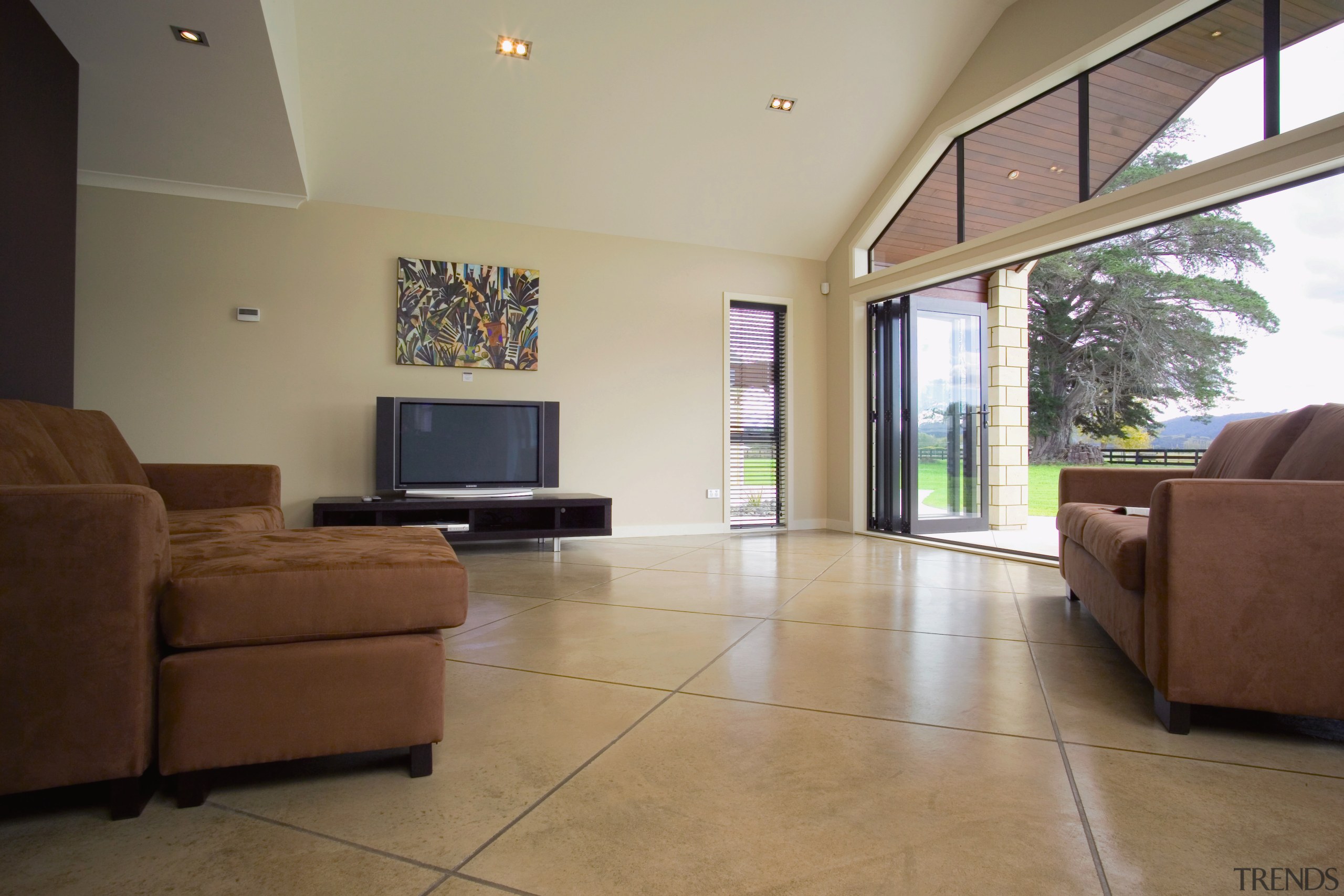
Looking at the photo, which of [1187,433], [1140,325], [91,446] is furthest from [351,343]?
[1140,325]

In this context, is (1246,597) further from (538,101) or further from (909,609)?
(538,101)

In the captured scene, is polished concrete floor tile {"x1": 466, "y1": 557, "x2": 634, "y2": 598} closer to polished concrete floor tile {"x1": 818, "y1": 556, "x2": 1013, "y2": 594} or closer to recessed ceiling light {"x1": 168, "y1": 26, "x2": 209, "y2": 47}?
polished concrete floor tile {"x1": 818, "y1": 556, "x2": 1013, "y2": 594}

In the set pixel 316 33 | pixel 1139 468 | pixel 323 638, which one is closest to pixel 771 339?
pixel 1139 468

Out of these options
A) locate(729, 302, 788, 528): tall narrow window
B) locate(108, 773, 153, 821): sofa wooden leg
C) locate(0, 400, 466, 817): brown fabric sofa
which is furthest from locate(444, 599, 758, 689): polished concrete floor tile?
locate(729, 302, 788, 528): tall narrow window

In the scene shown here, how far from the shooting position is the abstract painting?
497cm

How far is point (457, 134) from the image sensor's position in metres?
4.63

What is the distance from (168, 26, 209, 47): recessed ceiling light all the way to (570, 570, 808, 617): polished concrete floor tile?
2.96 metres

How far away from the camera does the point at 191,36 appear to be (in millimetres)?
2934

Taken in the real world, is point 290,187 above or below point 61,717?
above

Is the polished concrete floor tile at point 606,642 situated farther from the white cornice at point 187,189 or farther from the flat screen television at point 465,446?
the white cornice at point 187,189

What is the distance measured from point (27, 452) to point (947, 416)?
5.65 m

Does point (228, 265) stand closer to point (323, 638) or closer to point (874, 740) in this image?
point (323, 638)

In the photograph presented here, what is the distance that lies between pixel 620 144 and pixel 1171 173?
335 cm

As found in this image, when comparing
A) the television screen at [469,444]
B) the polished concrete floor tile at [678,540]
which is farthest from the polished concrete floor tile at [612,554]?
the television screen at [469,444]
